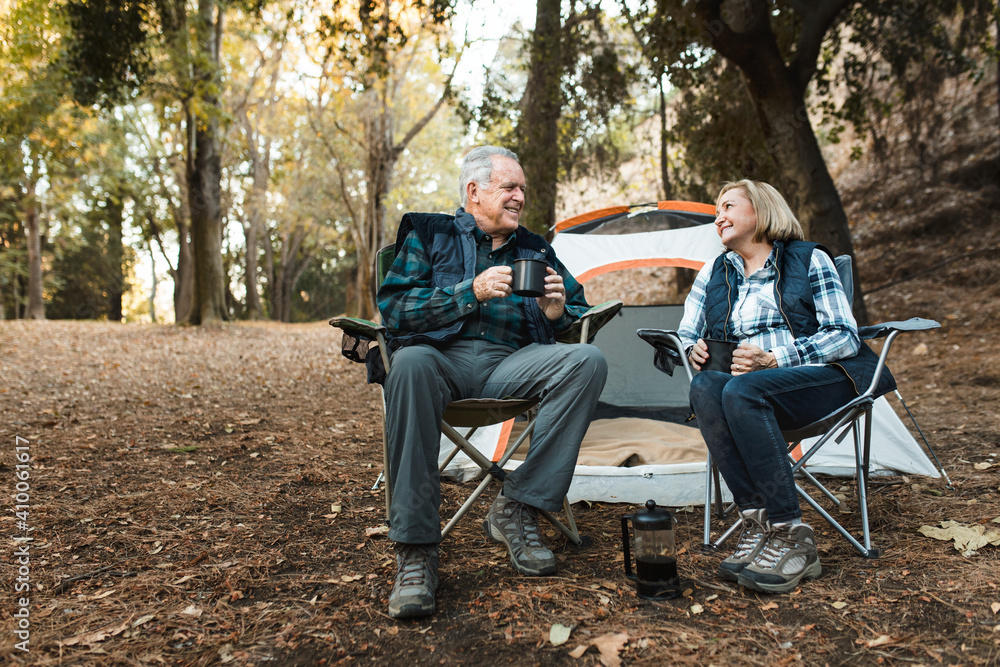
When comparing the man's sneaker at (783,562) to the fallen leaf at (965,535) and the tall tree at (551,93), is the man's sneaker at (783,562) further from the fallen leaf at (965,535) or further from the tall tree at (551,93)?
the tall tree at (551,93)

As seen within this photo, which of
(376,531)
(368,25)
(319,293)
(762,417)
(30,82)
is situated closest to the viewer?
(762,417)

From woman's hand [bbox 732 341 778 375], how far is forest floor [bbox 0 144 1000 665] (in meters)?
0.60

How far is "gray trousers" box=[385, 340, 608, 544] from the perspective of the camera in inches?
70.6

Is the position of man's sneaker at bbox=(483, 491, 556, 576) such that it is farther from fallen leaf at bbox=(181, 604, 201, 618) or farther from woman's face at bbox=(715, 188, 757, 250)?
woman's face at bbox=(715, 188, 757, 250)

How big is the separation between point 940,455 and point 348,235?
16.3 m

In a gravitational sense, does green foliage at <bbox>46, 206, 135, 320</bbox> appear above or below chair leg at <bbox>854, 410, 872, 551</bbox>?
above

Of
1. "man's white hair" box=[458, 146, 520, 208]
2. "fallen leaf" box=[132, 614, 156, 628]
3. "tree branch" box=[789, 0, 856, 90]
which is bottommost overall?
"fallen leaf" box=[132, 614, 156, 628]

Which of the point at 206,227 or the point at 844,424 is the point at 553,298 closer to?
the point at 844,424

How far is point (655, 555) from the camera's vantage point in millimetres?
1747

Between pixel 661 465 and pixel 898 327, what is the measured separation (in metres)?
0.99

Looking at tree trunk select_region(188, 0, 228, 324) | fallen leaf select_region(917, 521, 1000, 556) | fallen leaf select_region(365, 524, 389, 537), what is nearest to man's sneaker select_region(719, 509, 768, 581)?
fallen leaf select_region(917, 521, 1000, 556)

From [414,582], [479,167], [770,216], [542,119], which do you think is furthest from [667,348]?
[542,119]

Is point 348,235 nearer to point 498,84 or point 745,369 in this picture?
point 498,84

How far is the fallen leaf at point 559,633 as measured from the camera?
154 centimetres
